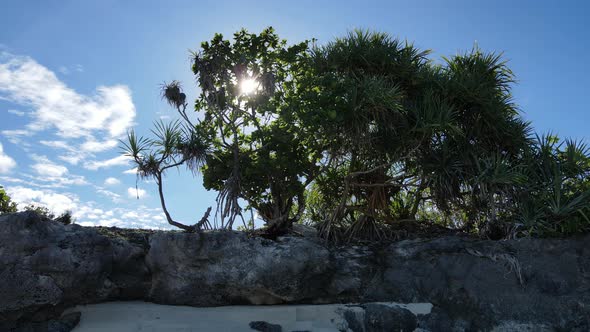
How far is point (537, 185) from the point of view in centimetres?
1057

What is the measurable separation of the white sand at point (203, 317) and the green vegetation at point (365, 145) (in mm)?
1795

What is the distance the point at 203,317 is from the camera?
7.97 metres

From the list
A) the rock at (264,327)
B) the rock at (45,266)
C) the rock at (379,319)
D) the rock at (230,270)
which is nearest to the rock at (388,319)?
the rock at (379,319)

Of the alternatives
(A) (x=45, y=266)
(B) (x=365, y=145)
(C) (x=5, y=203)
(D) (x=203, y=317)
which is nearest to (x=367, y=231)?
(B) (x=365, y=145)

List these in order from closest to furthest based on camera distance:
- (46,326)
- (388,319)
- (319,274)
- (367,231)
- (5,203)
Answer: (46,326), (388,319), (319,274), (367,231), (5,203)

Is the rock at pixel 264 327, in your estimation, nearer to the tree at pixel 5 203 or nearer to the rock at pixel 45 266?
the rock at pixel 45 266

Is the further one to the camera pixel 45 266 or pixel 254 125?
pixel 254 125

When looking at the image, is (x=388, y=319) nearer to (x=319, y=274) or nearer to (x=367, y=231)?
(x=319, y=274)

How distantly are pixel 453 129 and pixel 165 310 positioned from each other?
7.09 meters

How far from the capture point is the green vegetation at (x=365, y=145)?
1005 centimetres

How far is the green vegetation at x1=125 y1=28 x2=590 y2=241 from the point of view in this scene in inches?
396

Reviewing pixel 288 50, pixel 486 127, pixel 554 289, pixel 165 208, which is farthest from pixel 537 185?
pixel 165 208

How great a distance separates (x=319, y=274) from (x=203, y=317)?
2166 millimetres

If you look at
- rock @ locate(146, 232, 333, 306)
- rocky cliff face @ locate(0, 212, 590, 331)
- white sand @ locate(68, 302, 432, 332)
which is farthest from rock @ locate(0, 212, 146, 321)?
rock @ locate(146, 232, 333, 306)
